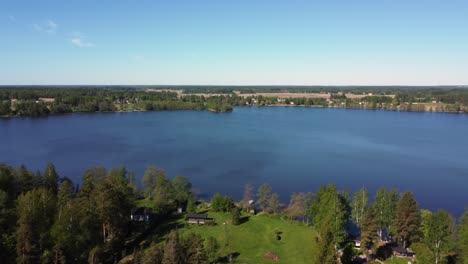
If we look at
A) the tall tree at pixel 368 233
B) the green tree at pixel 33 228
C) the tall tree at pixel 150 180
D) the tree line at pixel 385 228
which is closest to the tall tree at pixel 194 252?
the tree line at pixel 385 228

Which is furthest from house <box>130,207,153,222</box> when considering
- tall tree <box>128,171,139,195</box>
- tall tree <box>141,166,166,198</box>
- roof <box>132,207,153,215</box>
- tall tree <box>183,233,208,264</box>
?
tall tree <box>183,233,208,264</box>

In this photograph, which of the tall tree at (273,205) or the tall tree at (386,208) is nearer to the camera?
the tall tree at (386,208)

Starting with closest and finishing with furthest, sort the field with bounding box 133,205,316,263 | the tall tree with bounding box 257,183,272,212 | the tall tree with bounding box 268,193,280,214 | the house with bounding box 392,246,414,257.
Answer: the field with bounding box 133,205,316,263, the house with bounding box 392,246,414,257, the tall tree with bounding box 268,193,280,214, the tall tree with bounding box 257,183,272,212

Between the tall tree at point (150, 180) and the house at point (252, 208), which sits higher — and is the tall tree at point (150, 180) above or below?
above

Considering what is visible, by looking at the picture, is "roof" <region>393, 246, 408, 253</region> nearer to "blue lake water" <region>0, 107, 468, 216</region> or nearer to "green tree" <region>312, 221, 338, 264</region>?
"green tree" <region>312, 221, 338, 264</region>

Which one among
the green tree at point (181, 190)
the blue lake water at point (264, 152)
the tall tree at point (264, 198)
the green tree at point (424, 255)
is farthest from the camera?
the blue lake water at point (264, 152)

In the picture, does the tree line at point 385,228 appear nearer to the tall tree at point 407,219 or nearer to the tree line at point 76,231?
the tall tree at point 407,219

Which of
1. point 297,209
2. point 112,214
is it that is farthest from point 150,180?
point 297,209
